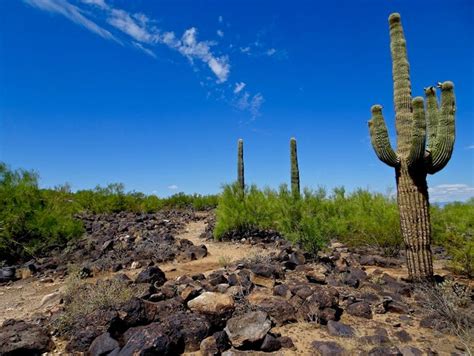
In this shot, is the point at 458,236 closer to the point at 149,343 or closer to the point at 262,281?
the point at 262,281

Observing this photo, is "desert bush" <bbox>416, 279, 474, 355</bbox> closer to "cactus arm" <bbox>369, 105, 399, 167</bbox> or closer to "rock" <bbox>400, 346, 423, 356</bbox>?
"rock" <bbox>400, 346, 423, 356</bbox>

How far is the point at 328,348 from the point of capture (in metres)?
3.97

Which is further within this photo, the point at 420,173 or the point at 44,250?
the point at 44,250

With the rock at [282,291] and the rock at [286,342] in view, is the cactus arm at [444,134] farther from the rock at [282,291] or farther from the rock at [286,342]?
the rock at [286,342]

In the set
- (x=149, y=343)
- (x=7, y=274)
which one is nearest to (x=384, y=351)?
(x=149, y=343)

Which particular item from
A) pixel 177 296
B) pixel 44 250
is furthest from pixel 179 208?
pixel 177 296

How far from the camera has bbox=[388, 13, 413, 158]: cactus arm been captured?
6664 millimetres

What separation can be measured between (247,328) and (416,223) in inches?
155

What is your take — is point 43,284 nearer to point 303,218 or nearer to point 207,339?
point 207,339

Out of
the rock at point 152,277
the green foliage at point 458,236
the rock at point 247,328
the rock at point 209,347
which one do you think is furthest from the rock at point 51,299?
the green foliage at point 458,236

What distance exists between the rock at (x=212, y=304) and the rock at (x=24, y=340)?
1.80 metres

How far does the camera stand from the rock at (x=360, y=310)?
16.5ft

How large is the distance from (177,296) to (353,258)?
5375 millimetres

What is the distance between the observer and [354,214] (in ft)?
40.7
